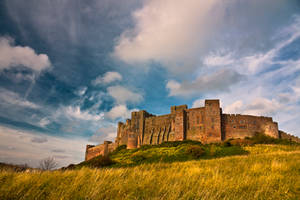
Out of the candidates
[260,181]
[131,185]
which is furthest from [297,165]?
[131,185]

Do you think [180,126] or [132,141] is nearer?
[180,126]

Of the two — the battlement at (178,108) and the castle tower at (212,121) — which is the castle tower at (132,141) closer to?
the battlement at (178,108)

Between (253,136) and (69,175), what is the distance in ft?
144

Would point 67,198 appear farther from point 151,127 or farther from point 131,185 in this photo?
point 151,127

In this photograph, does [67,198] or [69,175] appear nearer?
[67,198]

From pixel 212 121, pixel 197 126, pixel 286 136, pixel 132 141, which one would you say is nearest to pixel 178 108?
pixel 197 126

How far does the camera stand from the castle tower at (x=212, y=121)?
41844mm

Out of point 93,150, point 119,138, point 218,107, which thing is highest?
point 218,107

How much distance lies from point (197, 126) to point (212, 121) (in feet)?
13.8

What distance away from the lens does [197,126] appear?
151 ft

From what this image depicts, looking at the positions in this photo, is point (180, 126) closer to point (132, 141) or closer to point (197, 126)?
point (197, 126)

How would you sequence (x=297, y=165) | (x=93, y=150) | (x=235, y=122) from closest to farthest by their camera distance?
(x=297, y=165) < (x=235, y=122) < (x=93, y=150)

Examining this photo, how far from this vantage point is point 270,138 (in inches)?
1558

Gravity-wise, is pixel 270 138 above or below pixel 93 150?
above
